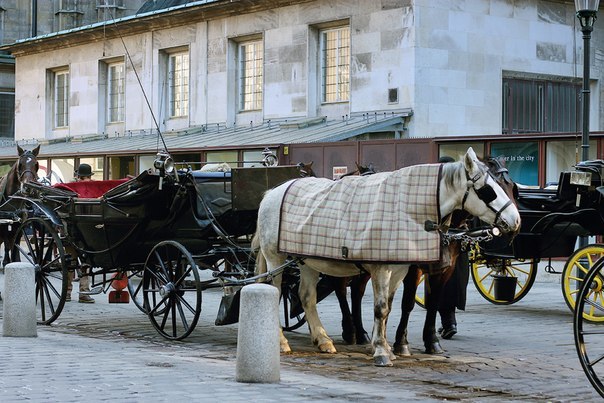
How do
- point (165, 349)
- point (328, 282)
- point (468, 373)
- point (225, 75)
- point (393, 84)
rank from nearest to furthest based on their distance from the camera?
point (468, 373) → point (165, 349) → point (328, 282) → point (393, 84) → point (225, 75)

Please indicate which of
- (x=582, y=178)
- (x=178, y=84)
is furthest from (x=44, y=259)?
(x=178, y=84)

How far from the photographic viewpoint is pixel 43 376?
9422mm

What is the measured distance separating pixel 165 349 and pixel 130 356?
1143 millimetres

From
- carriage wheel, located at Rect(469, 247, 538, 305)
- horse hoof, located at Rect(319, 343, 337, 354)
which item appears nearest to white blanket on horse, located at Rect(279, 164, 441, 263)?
horse hoof, located at Rect(319, 343, 337, 354)

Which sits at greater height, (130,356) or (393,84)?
(393,84)

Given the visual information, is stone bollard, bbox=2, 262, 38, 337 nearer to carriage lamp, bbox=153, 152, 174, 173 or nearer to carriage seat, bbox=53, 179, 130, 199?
carriage lamp, bbox=153, 152, 174, 173

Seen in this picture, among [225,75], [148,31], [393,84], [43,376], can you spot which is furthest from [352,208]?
[148,31]

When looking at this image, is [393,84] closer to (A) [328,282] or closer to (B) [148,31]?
(B) [148,31]

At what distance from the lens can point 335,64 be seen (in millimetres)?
30234

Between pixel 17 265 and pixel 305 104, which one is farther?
pixel 305 104

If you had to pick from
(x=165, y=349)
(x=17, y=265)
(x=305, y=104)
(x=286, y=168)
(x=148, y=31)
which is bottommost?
(x=165, y=349)

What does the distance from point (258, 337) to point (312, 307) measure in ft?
8.53

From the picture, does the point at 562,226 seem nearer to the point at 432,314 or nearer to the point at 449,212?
the point at 432,314

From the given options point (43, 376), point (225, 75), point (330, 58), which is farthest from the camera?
point (225, 75)
